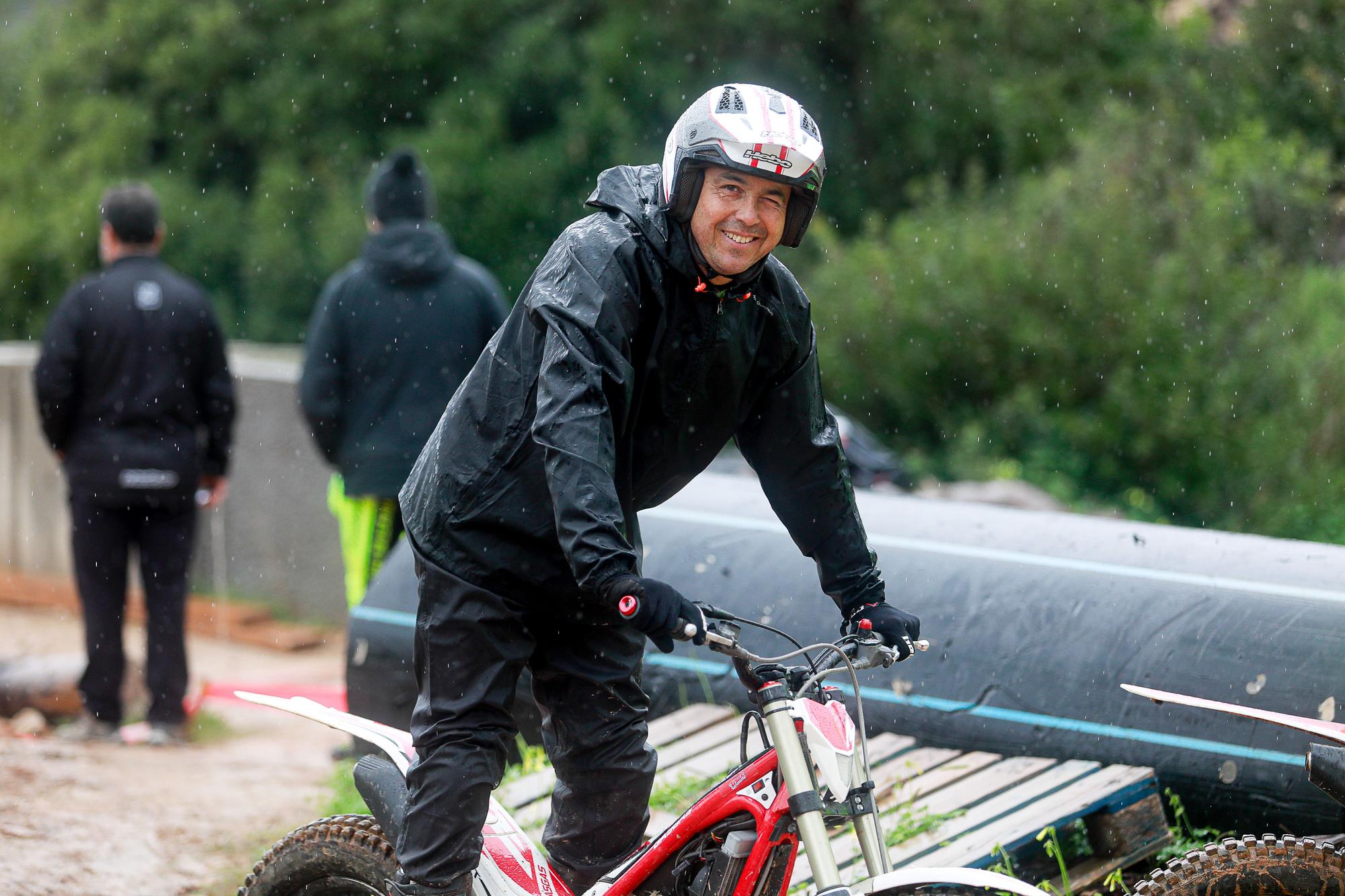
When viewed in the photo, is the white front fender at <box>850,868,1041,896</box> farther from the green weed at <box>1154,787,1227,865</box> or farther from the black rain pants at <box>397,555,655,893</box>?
the green weed at <box>1154,787,1227,865</box>

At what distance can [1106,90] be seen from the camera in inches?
755

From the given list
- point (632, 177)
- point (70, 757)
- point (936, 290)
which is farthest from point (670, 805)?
point (936, 290)

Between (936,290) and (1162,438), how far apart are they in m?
2.44

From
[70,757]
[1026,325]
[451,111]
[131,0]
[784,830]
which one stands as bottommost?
[70,757]

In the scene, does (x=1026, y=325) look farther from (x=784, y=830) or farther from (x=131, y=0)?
(x=131, y=0)

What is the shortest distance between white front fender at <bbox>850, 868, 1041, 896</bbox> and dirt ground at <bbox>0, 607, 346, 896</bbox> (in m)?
2.80

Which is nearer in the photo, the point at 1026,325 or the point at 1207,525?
the point at 1207,525

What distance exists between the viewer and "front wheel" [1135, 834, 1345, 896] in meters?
3.34

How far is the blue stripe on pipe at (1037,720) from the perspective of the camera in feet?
14.4

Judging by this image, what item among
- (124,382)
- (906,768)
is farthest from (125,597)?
(906,768)

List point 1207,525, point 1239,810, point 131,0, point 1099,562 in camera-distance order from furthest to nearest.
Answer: point 131,0
point 1207,525
point 1099,562
point 1239,810

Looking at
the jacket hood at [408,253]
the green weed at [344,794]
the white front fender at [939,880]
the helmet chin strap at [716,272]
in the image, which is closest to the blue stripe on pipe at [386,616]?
the green weed at [344,794]

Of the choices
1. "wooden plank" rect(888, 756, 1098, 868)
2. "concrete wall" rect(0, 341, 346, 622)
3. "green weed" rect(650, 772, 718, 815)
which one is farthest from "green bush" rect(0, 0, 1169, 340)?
"green weed" rect(650, 772, 718, 815)

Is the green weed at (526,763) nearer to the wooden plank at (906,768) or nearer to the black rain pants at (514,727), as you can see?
the wooden plank at (906,768)
